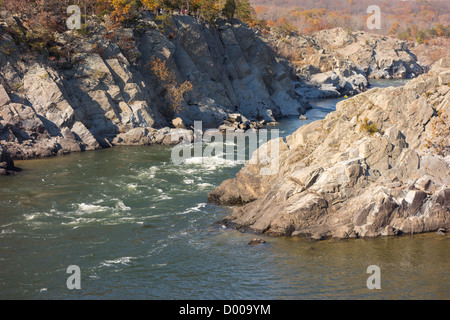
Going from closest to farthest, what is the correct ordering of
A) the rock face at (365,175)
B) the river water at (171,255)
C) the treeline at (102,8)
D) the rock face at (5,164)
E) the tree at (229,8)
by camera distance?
the river water at (171,255) < the rock face at (365,175) < the rock face at (5,164) < the treeline at (102,8) < the tree at (229,8)

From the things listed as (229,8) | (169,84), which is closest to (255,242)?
(169,84)

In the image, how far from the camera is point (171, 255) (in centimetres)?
2070

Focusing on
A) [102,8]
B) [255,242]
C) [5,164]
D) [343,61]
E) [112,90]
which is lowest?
[255,242]

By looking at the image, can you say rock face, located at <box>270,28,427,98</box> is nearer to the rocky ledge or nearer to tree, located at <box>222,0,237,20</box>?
tree, located at <box>222,0,237,20</box>

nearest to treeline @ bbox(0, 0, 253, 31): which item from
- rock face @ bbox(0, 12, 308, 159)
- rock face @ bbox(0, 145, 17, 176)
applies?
rock face @ bbox(0, 12, 308, 159)

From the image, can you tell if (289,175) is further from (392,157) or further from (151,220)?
(151,220)

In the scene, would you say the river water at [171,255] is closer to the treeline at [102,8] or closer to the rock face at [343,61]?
the treeline at [102,8]

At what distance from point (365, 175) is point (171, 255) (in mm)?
9780

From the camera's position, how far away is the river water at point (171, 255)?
57.9ft

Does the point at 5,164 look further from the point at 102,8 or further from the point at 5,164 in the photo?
the point at 102,8

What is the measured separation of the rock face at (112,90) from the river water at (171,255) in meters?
11.4

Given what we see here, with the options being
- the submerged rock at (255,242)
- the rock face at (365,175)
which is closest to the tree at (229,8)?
the rock face at (365,175)
